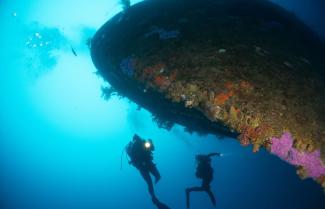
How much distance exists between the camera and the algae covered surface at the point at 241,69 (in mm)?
3129

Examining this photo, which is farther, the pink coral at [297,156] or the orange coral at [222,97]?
the orange coral at [222,97]

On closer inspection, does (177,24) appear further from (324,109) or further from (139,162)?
(139,162)

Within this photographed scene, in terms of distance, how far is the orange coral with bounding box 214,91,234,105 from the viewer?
3273 mm

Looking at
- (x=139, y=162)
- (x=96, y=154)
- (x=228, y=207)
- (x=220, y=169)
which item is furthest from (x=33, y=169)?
(x=139, y=162)

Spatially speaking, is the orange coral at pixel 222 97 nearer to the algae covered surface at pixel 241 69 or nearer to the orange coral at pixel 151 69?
the algae covered surface at pixel 241 69

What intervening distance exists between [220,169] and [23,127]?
290 feet

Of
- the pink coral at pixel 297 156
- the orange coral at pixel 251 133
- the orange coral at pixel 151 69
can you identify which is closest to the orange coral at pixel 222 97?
the orange coral at pixel 251 133

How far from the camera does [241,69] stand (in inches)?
136

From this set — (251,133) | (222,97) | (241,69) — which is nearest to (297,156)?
A: (251,133)

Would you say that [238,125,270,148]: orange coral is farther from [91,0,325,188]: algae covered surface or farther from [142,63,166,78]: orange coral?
[142,63,166,78]: orange coral

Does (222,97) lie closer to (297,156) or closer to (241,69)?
(241,69)

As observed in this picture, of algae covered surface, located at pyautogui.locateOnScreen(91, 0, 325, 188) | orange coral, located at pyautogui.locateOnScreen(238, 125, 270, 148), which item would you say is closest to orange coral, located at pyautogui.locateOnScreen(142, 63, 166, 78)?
algae covered surface, located at pyautogui.locateOnScreen(91, 0, 325, 188)

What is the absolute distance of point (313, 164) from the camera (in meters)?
3.09

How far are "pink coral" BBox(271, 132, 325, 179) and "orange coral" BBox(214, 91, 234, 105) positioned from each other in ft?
A: 2.24
